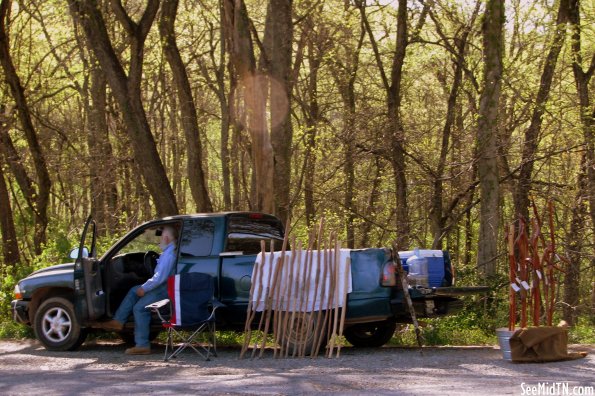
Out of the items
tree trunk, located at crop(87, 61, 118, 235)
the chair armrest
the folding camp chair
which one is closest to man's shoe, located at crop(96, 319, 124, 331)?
the chair armrest

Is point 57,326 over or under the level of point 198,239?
under

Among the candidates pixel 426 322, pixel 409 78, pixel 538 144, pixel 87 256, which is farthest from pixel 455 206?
pixel 87 256

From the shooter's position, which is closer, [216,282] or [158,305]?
[158,305]

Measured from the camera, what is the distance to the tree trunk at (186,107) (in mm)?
19062

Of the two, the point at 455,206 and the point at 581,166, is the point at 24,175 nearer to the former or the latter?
the point at 455,206

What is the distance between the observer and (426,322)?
13102 millimetres

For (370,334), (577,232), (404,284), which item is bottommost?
(370,334)

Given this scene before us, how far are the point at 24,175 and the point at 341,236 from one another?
847 centimetres

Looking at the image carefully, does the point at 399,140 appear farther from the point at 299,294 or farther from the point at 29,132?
the point at 29,132

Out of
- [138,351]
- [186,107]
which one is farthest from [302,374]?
[186,107]

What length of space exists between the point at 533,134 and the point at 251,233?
8.45 m

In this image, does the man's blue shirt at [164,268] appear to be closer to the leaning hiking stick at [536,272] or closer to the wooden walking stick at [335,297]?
the wooden walking stick at [335,297]

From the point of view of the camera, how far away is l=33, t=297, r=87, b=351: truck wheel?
1252 centimetres

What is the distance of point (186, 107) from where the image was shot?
19656mm
